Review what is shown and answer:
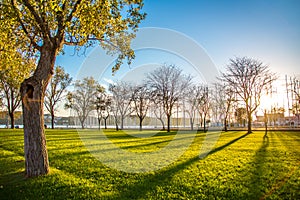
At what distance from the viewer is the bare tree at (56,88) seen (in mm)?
48500

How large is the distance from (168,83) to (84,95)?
24890 mm

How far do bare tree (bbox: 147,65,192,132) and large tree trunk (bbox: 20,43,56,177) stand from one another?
34.9 m

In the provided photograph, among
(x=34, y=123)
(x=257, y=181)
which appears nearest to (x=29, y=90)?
(x=34, y=123)

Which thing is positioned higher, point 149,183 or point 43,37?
point 43,37

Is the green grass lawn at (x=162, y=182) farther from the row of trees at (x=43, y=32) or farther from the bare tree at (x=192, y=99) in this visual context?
the bare tree at (x=192, y=99)

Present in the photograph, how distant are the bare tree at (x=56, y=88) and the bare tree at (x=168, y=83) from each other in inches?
865

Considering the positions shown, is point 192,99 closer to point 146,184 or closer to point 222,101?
point 222,101

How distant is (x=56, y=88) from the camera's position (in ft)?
162

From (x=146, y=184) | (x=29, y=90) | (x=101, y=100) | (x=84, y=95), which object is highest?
(x=84, y=95)

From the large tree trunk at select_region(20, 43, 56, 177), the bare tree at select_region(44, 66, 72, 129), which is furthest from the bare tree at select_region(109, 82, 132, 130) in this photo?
the large tree trunk at select_region(20, 43, 56, 177)

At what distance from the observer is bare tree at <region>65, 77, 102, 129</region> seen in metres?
52.9

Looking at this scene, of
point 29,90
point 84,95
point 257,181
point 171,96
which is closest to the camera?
point 257,181

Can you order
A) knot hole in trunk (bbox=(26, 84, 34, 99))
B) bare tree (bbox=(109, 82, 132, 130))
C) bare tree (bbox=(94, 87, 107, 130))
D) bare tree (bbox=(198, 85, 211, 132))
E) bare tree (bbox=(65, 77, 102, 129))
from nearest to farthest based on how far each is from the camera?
knot hole in trunk (bbox=(26, 84, 34, 99)), bare tree (bbox=(198, 85, 211, 132)), bare tree (bbox=(94, 87, 107, 130)), bare tree (bbox=(65, 77, 102, 129)), bare tree (bbox=(109, 82, 132, 130))

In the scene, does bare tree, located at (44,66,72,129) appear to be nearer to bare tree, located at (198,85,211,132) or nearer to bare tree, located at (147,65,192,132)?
bare tree, located at (147,65,192,132)
